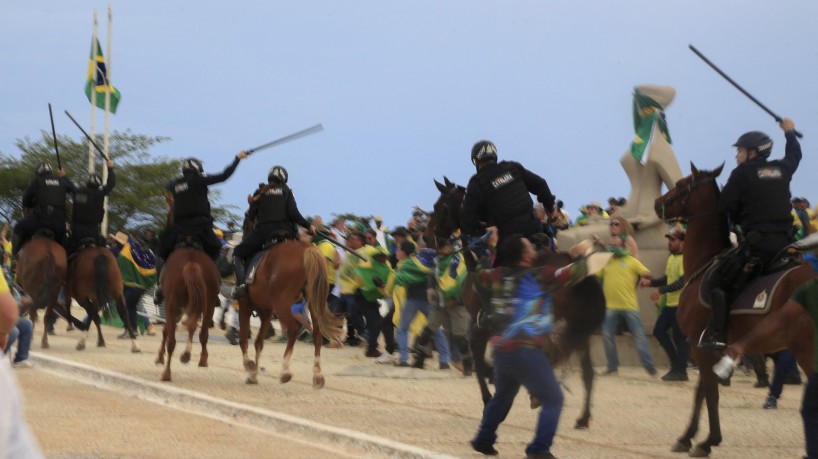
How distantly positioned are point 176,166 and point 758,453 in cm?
6058

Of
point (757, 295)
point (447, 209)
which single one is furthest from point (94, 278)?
point (757, 295)

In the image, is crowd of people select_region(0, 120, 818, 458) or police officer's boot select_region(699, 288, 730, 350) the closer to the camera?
crowd of people select_region(0, 120, 818, 458)

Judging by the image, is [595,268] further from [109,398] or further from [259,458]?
[109,398]

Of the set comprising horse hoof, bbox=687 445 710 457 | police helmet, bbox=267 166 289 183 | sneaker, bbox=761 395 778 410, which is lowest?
horse hoof, bbox=687 445 710 457

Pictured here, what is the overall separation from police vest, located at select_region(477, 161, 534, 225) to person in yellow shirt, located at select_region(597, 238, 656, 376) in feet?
19.2

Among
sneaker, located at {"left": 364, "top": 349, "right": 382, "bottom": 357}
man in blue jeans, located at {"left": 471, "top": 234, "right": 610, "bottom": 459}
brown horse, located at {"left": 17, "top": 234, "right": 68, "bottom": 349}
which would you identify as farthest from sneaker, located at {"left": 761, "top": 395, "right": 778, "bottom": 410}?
brown horse, located at {"left": 17, "top": 234, "right": 68, "bottom": 349}

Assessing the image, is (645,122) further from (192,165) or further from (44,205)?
(44,205)

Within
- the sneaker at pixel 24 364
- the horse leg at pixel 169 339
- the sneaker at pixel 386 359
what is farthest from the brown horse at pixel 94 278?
the horse leg at pixel 169 339

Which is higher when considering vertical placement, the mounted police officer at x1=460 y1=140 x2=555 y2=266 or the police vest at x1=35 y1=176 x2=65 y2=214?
the police vest at x1=35 y1=176 x2=65 y2=214

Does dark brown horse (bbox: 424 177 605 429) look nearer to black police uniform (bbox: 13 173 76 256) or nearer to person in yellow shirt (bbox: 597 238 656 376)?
person in yellow shirt (bbox: 597 238 656 376)

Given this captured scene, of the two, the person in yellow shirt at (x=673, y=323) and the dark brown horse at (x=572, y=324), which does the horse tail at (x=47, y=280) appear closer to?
the person in yellow shirt at (x=673, y=323)

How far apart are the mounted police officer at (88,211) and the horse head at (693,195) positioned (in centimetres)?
1156

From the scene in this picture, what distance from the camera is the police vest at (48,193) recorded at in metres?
20.8

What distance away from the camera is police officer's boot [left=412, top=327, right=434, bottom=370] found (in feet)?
61.7
